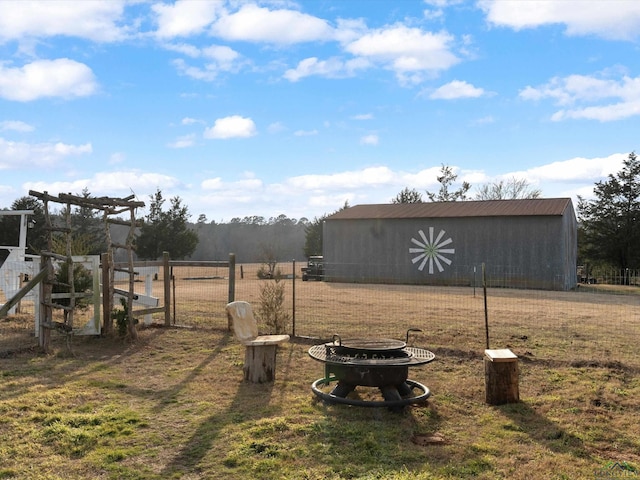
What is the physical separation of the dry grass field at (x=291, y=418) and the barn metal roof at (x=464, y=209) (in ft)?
57.6

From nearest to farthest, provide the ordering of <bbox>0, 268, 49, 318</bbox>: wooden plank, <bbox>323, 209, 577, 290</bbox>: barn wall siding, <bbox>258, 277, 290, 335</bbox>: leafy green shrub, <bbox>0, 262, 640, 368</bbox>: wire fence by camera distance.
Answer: <bbox>0, 268, 49, 318</bbox>: wooden plank, <bbox>0, 262, 640, 368</bbox>: wire fence, <bbox>258, 277, 290, 335</bbox>: leafy green shrub, <bbox>323, 209, 577, 290</bbox>: barn wall siding

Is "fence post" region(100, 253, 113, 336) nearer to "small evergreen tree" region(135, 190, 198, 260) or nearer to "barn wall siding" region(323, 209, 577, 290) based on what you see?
"barn wall siding" region(323, 209, 577, 290)

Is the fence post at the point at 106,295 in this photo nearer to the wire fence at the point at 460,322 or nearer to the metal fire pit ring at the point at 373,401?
the wire fence at the point at 460,322

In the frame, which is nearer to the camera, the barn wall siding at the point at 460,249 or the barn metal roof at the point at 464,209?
the barn wall siding at the point at 460,249

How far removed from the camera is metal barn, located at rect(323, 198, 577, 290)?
81.9ft

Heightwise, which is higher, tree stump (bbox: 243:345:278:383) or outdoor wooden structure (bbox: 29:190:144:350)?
outdoor wooden structure (bbox: 29:190:144:350)

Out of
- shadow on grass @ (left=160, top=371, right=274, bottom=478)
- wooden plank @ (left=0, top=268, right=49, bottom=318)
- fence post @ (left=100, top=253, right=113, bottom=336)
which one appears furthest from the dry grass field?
wooden plank @ (left=0, top=268, right=49, bottom=318)

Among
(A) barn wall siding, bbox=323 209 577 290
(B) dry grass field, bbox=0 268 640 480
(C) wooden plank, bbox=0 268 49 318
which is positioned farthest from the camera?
(A) barn wall siding, bbox=323 209 577 290

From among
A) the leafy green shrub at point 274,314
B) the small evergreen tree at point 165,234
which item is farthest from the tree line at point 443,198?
the leafy green shrub at point 274,314

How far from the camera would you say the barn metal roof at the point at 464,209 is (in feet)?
84.5

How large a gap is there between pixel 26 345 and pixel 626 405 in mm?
8165

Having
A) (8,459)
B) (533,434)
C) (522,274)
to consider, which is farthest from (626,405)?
(522,274)

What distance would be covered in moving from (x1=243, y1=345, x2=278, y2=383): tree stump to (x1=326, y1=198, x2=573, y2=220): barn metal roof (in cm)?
2167

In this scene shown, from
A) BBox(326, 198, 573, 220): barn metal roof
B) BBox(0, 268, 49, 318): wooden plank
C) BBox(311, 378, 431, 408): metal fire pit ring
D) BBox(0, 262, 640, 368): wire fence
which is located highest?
BBox(326, 198, 573, 220): barn metal roof
